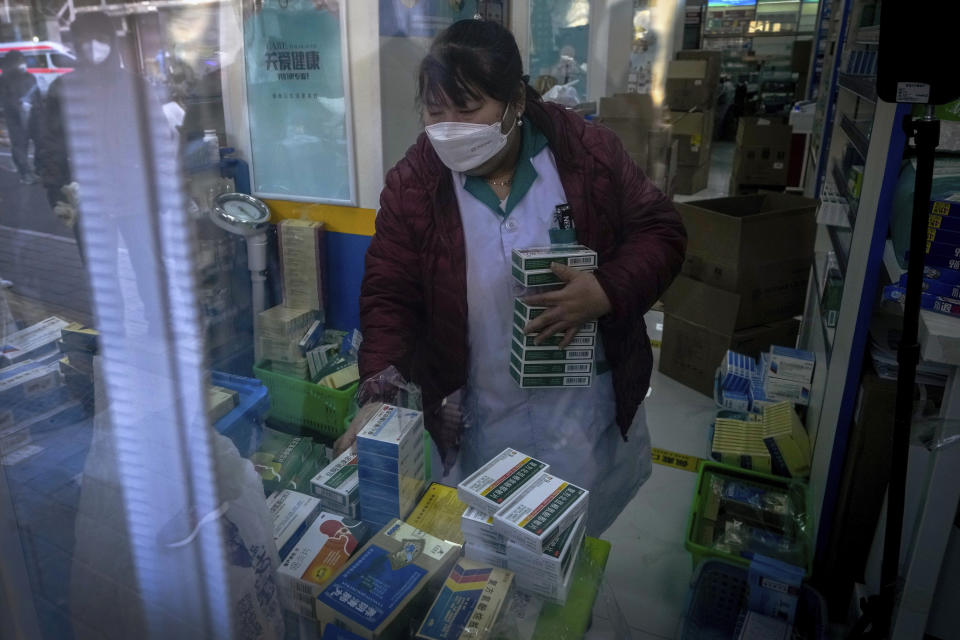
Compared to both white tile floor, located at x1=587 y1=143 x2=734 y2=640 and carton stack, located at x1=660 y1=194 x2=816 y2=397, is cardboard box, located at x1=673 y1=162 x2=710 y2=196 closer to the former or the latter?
carton stack, located at x1=660 y1=194 x2=816 y2=397

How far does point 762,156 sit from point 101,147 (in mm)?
6008

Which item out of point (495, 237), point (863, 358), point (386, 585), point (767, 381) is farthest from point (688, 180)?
point (386, 585)

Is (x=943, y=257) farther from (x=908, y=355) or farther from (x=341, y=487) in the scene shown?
(x=341, y=487)

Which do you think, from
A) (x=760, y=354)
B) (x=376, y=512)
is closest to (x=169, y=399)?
(x=376, y=512)

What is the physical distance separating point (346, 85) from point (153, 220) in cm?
112

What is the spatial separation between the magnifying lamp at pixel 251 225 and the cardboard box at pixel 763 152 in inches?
220

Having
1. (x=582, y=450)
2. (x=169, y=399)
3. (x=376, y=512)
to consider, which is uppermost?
(x=169, y=399)

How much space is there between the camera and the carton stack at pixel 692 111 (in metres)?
6.16

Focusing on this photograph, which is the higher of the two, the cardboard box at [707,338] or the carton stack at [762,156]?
the carton stack at [762,156]

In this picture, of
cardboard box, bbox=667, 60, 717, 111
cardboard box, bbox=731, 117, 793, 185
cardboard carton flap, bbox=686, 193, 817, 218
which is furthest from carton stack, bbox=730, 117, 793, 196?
cardboard carton flap, bbox=686, 193, 817, 218

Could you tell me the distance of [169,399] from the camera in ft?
2.17

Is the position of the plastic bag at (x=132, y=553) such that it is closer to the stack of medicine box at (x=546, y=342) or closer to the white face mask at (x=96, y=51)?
the white face mask at (x=96, y=51)

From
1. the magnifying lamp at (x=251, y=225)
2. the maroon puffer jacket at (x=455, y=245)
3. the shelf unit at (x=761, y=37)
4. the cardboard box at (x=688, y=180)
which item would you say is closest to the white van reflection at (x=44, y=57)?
the magnifying lamp at (x=251, y=225)

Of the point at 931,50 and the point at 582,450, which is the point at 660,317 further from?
the point at 931,50
